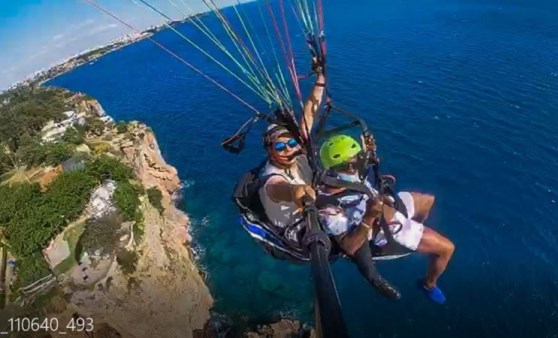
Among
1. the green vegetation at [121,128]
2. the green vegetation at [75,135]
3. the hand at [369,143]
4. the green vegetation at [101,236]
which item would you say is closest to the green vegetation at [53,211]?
the green vegetation at [101,236]

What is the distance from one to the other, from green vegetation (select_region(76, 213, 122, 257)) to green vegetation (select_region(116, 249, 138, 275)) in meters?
0.51

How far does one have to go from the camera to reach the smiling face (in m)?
7.30

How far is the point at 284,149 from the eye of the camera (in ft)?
24.0

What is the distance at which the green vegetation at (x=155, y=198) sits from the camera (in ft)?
114

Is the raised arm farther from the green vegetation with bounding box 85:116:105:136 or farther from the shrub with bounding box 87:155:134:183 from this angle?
the green vegetation with bounding box 85:116:105:136

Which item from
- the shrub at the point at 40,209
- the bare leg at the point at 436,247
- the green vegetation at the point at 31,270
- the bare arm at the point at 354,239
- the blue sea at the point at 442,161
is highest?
the bare arm at the point at 354,239

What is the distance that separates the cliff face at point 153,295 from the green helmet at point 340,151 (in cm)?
Result: 1840

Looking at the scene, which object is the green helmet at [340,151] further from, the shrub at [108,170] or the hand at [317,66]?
the shrub at [108,170]

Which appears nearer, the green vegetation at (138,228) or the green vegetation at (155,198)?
the green vegetation at (138,228)

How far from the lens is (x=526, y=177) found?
30.5m

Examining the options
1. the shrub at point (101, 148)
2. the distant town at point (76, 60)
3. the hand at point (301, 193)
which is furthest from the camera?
the distant town at point (76, 60)

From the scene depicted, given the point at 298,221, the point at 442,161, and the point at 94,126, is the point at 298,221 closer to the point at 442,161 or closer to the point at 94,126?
the point at 442,161

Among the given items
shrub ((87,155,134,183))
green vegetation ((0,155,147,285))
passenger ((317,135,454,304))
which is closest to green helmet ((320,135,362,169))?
passenger ((317,135,454,304))

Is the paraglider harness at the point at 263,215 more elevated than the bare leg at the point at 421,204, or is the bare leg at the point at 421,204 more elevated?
the paraglider harness at the point at 263,215
